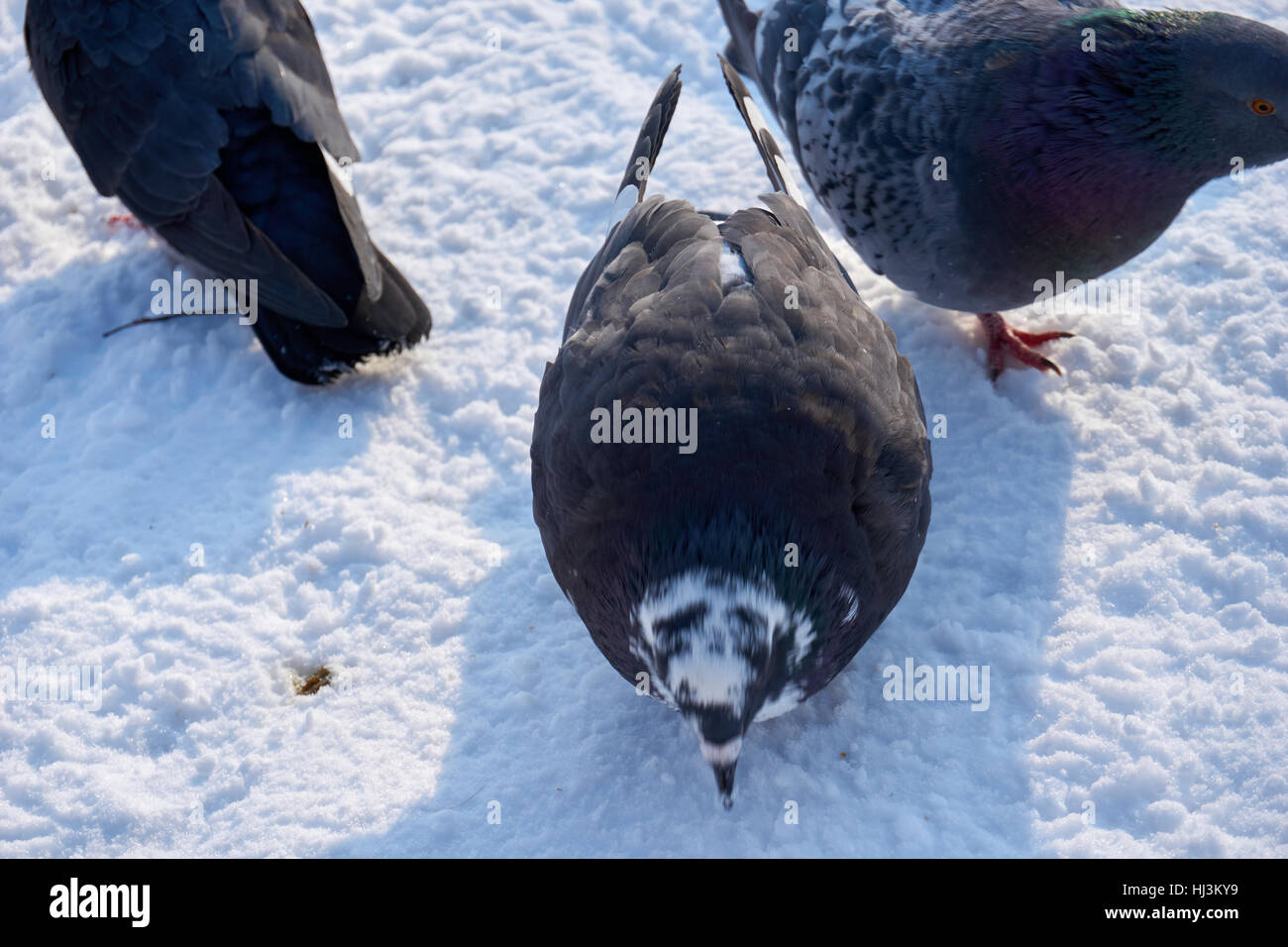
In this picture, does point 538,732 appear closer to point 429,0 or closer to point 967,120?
point 967,120

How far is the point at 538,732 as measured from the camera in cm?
333

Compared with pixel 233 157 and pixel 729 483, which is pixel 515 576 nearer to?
pixel 729 483

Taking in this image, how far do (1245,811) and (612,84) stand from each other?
175 inches

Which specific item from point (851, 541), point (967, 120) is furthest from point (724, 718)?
point (967, 120)

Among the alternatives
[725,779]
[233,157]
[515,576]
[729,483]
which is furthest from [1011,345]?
[233,157]

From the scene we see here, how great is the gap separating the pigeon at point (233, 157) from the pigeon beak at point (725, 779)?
2523 millimetres

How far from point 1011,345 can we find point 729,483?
2097 mm

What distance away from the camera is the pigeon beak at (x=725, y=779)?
104 inches

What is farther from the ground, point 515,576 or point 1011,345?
point 1011,345

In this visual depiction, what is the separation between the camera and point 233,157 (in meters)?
4.23

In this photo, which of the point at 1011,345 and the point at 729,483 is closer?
the point at 729,483

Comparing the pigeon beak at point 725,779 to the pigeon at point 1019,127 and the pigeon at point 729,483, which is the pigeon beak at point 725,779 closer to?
the pigeon at point 729,483

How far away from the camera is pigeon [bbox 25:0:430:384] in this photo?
415cm

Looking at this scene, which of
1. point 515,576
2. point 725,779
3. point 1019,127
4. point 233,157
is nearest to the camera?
point 725,779
